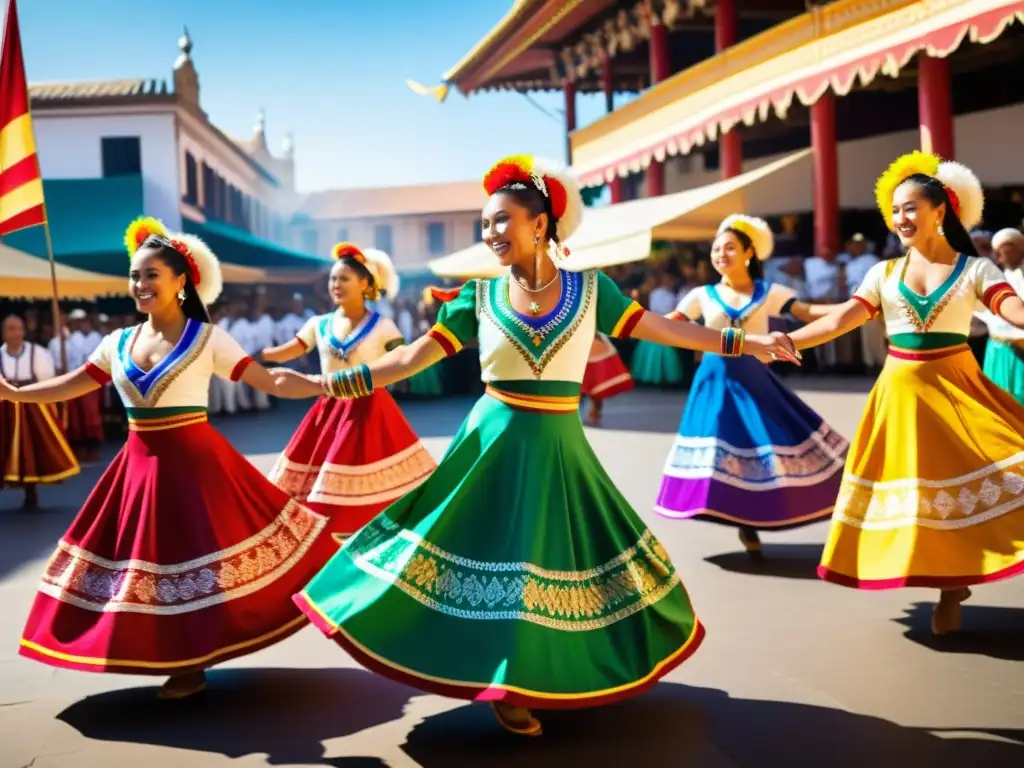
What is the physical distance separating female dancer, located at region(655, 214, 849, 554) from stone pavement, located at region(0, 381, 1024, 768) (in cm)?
70

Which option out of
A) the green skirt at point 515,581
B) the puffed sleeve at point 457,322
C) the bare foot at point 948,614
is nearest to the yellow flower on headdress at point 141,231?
the puffed sleeve at point 457,322

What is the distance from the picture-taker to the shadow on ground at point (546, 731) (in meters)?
3.91

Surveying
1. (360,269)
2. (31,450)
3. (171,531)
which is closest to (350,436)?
(360,269)

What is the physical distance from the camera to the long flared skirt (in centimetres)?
689

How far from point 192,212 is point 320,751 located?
1286 inches

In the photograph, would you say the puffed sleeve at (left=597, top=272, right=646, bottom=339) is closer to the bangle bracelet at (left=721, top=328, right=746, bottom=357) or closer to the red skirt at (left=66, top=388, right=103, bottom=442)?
the bangle bracelet at (left=721, top=328, right=746, bottom=357)

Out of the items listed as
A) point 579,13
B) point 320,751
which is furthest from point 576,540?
point 579,13

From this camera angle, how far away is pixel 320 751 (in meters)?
4.06

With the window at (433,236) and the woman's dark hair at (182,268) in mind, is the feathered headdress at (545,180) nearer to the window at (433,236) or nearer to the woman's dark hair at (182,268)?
the woman's dark hair at (182,268)

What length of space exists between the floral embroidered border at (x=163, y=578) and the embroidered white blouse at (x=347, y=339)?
2.80 metres

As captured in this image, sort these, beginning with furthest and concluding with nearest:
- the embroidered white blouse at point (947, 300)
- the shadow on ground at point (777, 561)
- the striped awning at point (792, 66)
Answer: the striped awning at point (792, 66) < the shadow on ground at point (777, 561) < the embroidered white blouse at point (947, 300)

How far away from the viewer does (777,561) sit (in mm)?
7027

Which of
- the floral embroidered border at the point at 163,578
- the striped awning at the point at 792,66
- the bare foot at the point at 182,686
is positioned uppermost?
the striped awning at the point at 792,66

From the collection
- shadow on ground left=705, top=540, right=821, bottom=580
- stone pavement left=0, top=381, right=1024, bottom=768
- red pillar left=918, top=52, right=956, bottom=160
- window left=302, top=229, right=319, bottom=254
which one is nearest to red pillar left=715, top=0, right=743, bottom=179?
red pillar left=918, top=52, right=956, bottom=160
